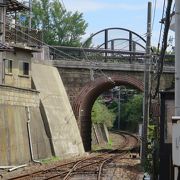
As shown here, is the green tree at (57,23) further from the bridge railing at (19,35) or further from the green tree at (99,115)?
the bridge railing at (19,35)

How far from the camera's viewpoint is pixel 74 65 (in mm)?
36844

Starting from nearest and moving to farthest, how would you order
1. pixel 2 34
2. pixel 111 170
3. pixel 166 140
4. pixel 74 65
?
1. pixel 166 140
2. pixel 111 170
3. pixel 2 34
4. pixel 74 65

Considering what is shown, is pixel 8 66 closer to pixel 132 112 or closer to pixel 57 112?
pixel 57 112

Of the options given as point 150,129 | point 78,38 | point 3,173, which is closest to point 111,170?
point 150,129

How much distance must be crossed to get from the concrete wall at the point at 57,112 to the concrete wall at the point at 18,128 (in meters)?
1.32

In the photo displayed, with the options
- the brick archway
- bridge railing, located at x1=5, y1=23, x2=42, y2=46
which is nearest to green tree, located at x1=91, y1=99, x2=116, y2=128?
the brick archway

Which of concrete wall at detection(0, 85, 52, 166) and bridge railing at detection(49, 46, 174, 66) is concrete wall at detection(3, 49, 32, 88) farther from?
bridge railing at detection(49, 46, 174, 66)

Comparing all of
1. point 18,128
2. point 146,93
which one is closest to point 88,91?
point 18,128

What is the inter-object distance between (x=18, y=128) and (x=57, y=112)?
340 inches

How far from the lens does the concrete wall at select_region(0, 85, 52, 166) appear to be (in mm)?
22594

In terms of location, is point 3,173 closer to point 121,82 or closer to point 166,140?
point 166,140

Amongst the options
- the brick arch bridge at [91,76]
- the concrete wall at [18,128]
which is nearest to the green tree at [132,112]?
the brick arch bridge at [91,76]

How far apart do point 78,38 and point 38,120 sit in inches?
1706

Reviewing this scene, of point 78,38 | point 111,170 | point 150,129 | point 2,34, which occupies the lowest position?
point 111,170
